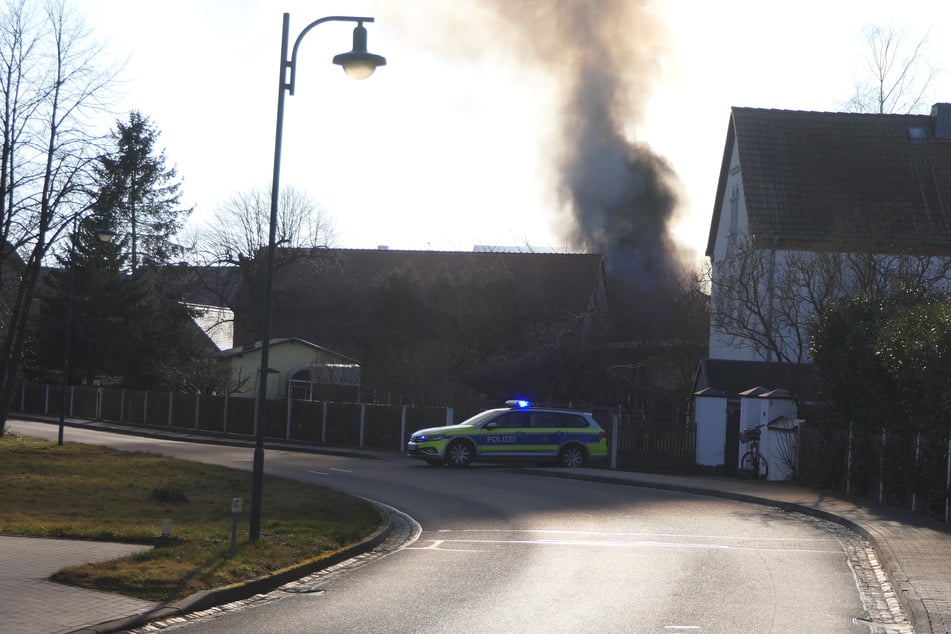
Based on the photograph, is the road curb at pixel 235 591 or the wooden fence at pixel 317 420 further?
the wooden fence at pixel 317 420

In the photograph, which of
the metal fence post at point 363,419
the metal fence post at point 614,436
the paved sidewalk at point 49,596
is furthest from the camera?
the metal fence post at point 363,419

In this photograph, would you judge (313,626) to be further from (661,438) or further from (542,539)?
(661,438)

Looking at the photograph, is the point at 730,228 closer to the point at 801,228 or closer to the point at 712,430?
the point at 801,228

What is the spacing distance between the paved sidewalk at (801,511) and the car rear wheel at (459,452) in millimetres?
9746

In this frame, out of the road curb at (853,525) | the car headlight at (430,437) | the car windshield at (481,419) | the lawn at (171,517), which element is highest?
the car windshield at (481,419)

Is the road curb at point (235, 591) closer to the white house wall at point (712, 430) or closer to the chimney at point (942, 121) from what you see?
the white house wall at point (712, 430)

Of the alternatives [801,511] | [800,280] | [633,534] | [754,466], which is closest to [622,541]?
[633,534]

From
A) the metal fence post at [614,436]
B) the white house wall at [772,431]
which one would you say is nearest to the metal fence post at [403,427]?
the metal fence post at [614,436]

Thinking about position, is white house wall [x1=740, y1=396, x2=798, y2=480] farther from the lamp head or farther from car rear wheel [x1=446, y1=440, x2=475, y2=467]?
the lamp head

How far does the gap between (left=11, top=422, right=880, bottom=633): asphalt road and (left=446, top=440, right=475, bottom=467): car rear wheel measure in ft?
23.3

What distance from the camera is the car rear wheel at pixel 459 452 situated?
29.4 m

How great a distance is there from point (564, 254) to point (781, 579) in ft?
159

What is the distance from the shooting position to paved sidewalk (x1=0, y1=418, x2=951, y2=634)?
347 inches

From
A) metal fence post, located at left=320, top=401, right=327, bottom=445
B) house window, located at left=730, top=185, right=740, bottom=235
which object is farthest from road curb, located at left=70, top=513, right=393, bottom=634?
house window, located at left=730, top=185, right=740, bottom=235
